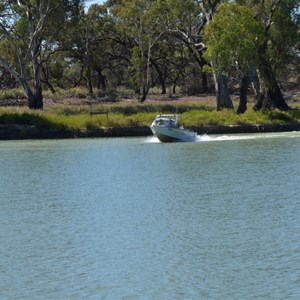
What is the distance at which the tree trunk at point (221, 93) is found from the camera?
6494cm

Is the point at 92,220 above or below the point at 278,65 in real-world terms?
below

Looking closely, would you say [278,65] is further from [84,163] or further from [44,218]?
[44,218]

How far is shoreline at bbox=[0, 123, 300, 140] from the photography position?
58.6 meters

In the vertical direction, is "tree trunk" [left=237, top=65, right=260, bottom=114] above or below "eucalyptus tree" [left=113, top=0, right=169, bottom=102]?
below

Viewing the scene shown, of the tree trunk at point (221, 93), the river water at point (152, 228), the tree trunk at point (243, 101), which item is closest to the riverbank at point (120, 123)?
the tree trunk at point (243, 101)

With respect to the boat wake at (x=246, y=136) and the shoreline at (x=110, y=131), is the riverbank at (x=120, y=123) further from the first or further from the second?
the boat wake at (x=246, y=136)

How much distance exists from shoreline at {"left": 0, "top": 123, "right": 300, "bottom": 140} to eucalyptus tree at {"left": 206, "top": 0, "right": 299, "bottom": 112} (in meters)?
3.78

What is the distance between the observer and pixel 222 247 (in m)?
19.7

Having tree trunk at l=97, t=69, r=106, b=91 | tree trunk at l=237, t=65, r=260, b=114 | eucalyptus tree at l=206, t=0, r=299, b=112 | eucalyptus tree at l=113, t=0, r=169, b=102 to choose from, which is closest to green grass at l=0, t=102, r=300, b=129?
tree trunk at l=237, t=65, r=260, b=114

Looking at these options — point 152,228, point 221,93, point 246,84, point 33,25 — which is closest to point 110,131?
point 221,93

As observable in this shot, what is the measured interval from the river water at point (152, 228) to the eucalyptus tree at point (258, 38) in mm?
17230

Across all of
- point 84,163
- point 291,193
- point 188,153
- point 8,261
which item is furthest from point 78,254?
point 188,153

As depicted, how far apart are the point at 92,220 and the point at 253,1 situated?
4014cm

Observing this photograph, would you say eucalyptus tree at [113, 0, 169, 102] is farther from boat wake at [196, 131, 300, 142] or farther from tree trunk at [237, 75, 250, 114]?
boat wake at [196, 131, 300, 142]
